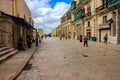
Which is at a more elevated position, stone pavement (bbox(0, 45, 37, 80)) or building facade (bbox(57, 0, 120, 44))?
building facade (bbox(57, 0, 120, 44))

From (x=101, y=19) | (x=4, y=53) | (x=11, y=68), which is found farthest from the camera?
(x=101, y=19)

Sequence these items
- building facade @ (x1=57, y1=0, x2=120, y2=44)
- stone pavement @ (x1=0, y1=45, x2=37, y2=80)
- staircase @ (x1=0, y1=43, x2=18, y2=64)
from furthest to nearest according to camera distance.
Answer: building facade @ (x1=57, y1=0, x2=120, y2=44) < staircase @ (x1=0, y1=43, x2=18, y2=64) < stone pavement @ (x1=0, y1=45, x2=37, y2=80)

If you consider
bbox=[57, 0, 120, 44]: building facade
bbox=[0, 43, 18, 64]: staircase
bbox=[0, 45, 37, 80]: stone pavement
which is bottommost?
bbox=[0, 45, 37, 80]: stone pavement

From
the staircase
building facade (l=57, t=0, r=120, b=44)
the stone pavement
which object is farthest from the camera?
building facade (l=57, t=0, r=120, b=44)

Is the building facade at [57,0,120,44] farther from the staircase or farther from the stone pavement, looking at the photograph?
the stone pavement

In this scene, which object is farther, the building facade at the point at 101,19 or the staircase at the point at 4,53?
the building facade at the point at 101,19

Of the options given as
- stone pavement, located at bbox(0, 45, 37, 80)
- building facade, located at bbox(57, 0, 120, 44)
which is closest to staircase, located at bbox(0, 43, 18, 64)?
stone pavement, located at bbox(0, 45, 37, 80)

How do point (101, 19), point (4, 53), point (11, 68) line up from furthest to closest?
point (101, 19), point (4, 53), point (11, 68)

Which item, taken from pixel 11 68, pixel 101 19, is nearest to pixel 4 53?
pixel 11 68

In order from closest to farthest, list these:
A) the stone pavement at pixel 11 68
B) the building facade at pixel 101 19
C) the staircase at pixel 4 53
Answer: the stone pavement at pixel 11 68
the staircase at pixel 4 53
the building facade at pixel 101 19

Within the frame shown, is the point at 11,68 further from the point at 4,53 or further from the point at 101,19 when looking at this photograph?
the point at 101,19

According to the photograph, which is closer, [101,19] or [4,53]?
[4,53]

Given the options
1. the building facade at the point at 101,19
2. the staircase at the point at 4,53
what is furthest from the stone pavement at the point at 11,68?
the building facade at the point at 101,19

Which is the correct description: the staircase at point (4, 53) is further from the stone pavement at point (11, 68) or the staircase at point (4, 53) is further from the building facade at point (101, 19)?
the building facade at point (101, 19)
